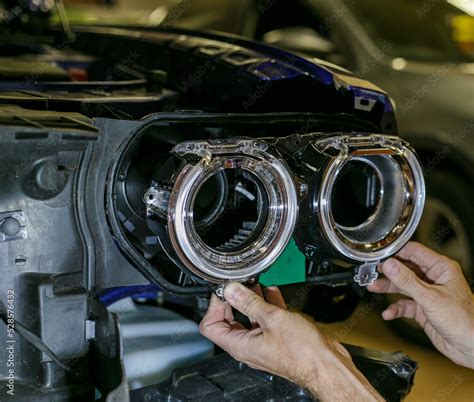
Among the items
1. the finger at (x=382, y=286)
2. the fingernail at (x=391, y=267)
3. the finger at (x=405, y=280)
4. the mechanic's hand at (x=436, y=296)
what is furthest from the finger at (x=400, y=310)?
the fingernail at (x=391, y=267)

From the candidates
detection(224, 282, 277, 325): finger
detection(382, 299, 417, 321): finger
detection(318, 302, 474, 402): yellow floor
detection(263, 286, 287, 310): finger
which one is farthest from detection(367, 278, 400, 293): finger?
detection(318, 302, 474, 402): yellow floor

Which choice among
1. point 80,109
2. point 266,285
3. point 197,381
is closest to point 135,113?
point 80,109

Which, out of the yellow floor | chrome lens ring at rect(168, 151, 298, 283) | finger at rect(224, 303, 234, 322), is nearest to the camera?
chrome lens ring at rect(168, 151, 298, 283)

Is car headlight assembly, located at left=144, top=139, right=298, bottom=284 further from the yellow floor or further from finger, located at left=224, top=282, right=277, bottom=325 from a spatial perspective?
the yellow floor

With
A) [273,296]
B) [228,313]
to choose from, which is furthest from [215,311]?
[273,296]

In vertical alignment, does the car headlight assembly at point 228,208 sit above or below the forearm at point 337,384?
above

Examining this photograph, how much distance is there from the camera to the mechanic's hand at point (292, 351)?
1433 millimetres

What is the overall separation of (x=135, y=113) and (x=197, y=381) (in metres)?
0.76

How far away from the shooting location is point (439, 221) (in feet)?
10.2

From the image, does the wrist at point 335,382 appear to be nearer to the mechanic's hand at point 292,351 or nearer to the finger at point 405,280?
the mechanic's hand at point 292,351

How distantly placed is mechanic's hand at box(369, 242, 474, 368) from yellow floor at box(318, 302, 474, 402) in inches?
34.2

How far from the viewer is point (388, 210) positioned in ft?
5.59

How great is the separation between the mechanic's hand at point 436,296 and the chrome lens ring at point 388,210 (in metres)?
0.07

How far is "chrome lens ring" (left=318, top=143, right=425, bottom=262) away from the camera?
1.59 m
